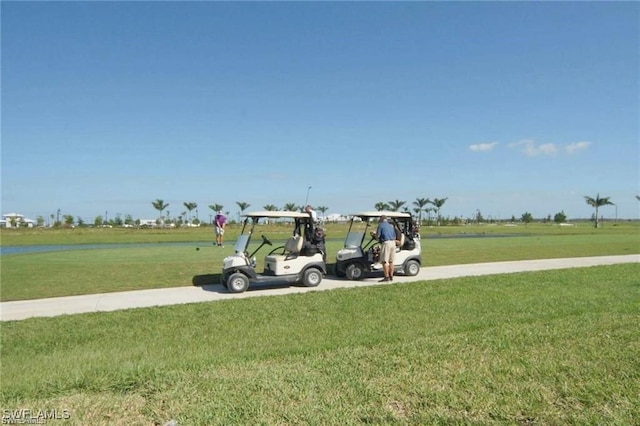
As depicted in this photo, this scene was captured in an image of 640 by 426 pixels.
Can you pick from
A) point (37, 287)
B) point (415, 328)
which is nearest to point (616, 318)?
point (415, 328)

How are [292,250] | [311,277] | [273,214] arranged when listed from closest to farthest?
[273,214]
[311,277]
[292,250]

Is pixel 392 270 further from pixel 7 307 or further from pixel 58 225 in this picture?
pixel 58 225

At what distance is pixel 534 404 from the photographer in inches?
136

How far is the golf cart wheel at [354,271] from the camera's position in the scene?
11.8 metres

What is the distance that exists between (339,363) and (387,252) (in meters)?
7.06

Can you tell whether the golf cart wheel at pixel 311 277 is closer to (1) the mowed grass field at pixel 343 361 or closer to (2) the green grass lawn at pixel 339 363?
(1) the mowed grass field at pixel 343 361

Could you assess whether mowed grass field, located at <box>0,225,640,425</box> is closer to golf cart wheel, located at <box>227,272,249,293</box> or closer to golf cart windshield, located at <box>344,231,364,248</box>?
golf cart wheel, located at <box>227,272,249,293</box>

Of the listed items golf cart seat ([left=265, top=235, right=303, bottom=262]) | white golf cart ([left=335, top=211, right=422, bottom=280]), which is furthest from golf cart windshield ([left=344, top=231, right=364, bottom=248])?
golf cart seat ([left=265, top=235, right=303, bottom=262])

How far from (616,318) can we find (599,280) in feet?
14.6

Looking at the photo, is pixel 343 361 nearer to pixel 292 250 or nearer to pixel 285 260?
pixel 285 260

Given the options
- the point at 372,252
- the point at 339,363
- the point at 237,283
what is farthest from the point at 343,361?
the point at 372,252

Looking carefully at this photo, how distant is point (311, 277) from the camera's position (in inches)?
416

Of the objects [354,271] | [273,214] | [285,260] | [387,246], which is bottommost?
[354,271]

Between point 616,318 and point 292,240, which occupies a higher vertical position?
point 292,240
